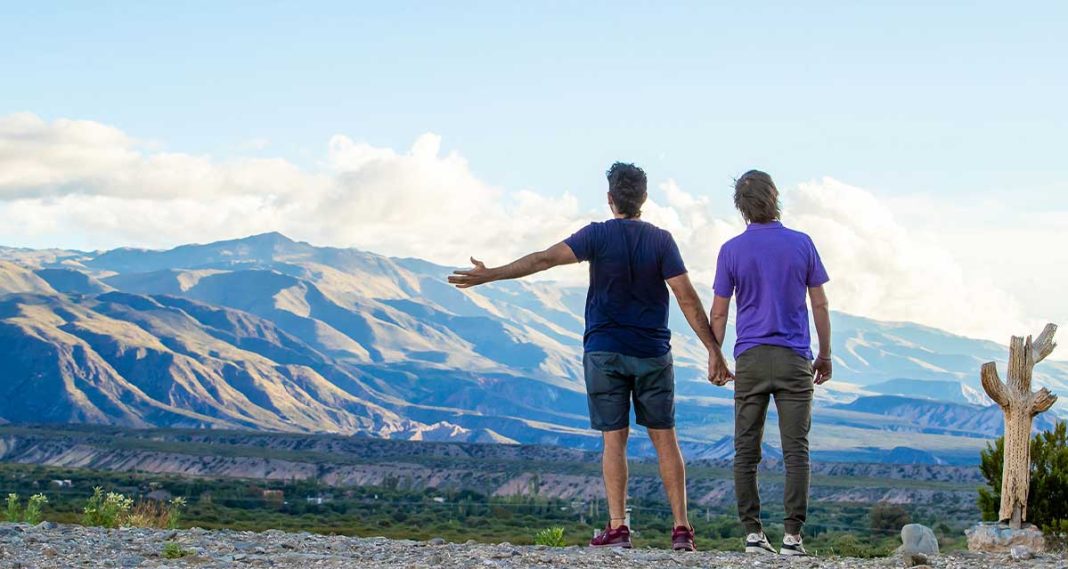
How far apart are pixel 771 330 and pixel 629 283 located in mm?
1111

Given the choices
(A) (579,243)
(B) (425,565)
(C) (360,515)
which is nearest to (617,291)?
(A) (579,243)

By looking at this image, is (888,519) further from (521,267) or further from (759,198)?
(521,267)

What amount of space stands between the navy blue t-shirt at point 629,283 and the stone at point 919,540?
8.31 ft

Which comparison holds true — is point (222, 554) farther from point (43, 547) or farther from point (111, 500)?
point (111, 500)

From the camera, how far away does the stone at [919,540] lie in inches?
418

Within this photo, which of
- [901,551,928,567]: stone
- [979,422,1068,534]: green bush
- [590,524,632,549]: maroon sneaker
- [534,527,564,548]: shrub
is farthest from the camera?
[979,422,1068,534]: green bush

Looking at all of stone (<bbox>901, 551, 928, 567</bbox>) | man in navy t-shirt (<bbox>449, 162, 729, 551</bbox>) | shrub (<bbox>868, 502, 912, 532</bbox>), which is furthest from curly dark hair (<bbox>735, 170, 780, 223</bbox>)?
shrub (<bbox>868, 502, 912, 532</bbox>)

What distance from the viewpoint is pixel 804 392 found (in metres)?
9.99

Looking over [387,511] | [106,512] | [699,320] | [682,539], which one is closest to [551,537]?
[682,539]

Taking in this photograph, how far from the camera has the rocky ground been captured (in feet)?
31.3

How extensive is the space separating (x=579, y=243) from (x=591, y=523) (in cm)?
5851

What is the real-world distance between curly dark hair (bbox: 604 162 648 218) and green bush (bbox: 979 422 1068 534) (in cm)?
590

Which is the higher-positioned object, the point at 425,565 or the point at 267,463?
the point at 425,565

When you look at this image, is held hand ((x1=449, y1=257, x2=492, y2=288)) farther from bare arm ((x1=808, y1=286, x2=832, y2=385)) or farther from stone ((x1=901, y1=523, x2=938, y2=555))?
stone ((x1=901, y1=523, x2=938, y2=555))
